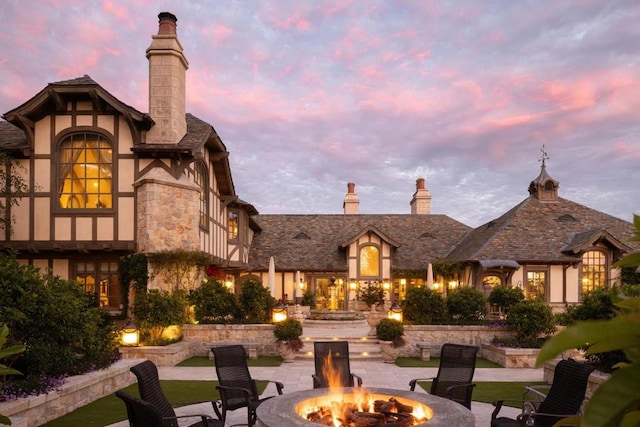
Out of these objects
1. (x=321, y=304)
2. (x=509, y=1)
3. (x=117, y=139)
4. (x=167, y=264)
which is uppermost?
(x=509, y=1)

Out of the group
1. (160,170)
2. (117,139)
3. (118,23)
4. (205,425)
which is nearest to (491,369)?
(205,425)

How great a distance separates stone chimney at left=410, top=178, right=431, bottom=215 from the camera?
32.8m

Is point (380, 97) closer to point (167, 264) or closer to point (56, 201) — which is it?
point (167, 264)

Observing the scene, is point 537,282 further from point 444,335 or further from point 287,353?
point 287,353

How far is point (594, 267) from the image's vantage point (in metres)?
20.8

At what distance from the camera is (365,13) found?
13148 millimetres

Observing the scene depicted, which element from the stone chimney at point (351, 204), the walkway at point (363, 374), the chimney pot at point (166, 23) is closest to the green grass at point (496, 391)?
the walkway at point (363, 374)

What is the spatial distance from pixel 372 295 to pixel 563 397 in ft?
60.2

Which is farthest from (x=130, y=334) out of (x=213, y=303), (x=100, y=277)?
(x=100, y=277)

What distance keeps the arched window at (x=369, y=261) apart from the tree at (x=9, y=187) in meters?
16.2

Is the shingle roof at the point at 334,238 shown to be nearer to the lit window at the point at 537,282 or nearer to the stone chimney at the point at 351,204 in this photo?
the stone chimney at the point at 351,204

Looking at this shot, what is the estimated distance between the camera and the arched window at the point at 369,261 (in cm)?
2583

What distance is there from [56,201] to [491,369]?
1434cm

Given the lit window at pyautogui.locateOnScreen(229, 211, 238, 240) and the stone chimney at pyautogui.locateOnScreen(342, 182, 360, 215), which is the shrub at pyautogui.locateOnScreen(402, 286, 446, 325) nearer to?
the lit window at pyautogui.locateOnScreen(229, 211, 238, 240)
